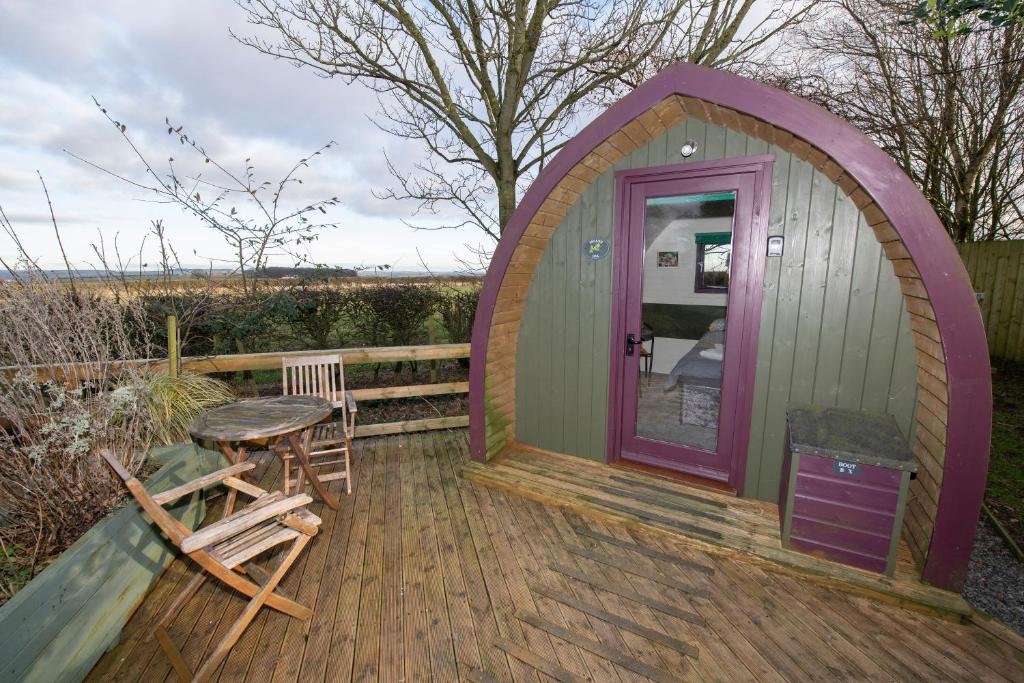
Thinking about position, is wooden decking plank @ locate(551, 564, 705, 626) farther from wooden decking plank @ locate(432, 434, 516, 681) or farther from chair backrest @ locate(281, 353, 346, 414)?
chair backrest @ locate(281, 353, 346, 414)

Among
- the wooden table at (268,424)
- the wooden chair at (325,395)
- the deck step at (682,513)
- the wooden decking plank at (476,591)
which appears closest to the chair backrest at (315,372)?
the wooden chair at (325,395)

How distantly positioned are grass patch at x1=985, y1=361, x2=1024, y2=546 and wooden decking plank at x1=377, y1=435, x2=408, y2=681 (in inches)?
171

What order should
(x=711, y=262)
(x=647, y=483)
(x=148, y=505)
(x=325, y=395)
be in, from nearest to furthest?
(x=148, y=505)
(x=647, y=483)
(x=325, y=395)
(x=711, y=262)

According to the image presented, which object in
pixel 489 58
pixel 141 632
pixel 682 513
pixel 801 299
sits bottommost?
pixel 141 632

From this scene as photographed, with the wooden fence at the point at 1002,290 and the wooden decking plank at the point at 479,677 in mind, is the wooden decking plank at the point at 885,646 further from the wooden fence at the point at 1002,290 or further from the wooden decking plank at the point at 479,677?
the wooden fence at the point at 1002,290

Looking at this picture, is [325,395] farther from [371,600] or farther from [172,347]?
[371,600]

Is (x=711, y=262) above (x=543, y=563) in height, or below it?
above

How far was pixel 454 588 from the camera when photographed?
2.39 m

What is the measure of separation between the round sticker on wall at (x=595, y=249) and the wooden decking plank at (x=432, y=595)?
7.92ft

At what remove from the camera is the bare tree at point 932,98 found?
6.65 m

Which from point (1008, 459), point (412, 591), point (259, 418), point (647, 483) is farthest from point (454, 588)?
point (1008, 459)

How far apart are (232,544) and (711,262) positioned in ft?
13.5

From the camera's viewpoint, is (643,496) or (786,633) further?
(643,496)

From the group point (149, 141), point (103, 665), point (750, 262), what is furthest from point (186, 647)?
point (149, 141)
